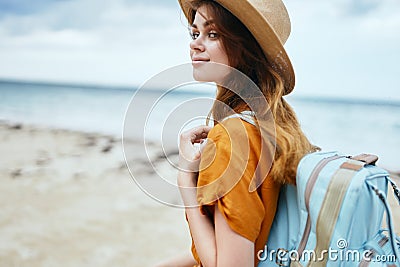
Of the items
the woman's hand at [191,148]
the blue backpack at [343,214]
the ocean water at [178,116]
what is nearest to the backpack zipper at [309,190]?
the blue backpack at [343,214]

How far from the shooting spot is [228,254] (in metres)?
0.97

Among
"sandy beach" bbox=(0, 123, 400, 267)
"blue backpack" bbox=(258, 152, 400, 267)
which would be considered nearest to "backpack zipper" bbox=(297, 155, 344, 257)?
"blue backpack" bbox=(258, 152, 400, 267)

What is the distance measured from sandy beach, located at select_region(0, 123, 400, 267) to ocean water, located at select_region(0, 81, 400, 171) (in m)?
0.51

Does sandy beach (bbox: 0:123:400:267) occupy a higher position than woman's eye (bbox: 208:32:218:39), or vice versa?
woman's eye (bbox: 208:32:218:39)

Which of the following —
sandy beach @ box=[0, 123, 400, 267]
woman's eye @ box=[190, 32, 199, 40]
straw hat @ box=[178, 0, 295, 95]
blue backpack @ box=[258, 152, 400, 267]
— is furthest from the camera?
sandy beach @ box=[0, 123, 400, 267]

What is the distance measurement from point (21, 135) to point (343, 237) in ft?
19.8

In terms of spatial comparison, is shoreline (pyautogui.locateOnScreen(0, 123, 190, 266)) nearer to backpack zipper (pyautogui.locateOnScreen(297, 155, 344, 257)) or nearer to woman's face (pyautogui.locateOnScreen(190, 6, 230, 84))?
woman's face (pyautogui.locateOnScreen(190, 6, 230, 84))

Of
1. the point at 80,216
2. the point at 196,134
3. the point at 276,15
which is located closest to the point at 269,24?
the point at 276,15

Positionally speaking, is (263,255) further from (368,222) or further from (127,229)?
(127,229)

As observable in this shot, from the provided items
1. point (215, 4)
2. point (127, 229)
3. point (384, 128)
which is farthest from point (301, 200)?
point (384, 128)

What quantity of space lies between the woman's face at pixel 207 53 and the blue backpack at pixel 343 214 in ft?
1.02

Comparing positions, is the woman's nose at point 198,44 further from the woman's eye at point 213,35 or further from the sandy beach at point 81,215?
the sandy beach at point 81,215

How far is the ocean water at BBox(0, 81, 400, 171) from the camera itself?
1.23 meters

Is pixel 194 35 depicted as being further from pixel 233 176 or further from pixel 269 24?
pixel 233 176
